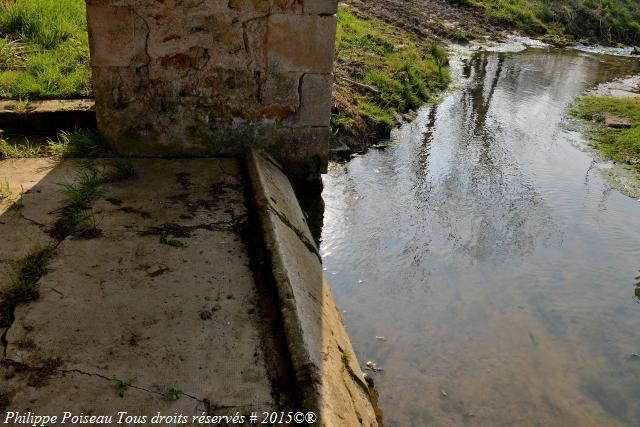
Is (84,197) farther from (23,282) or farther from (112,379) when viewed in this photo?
(112,379)

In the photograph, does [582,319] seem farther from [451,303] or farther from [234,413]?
[234,413]

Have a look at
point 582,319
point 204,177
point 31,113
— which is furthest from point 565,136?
point 31,113

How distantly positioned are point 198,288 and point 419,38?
10.1 metres

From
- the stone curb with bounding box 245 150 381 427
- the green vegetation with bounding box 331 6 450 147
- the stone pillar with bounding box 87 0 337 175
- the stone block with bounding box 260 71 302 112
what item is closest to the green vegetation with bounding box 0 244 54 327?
the stone curb with bounding box 245 150 381 427

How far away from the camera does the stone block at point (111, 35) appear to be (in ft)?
11.7

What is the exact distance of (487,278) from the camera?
13.3 ft

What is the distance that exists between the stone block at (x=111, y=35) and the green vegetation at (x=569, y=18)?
14.0m

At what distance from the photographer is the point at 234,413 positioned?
191 cm

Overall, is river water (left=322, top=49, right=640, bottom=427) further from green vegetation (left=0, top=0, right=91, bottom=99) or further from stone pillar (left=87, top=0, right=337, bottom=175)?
green vegetation (left=0, top=0, right=91, bottom=99)

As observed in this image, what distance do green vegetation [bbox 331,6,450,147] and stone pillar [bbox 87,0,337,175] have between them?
81.3 inches

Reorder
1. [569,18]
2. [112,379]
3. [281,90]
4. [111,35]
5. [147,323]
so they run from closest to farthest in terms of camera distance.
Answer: [112,379]
[147,323]
[111,35]
[281,90]
[569,18]

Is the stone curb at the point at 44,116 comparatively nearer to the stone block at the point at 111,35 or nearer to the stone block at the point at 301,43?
the stone block at the point at 111,35

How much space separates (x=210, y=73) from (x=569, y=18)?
1613cm

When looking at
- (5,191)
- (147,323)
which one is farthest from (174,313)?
(5,191)
